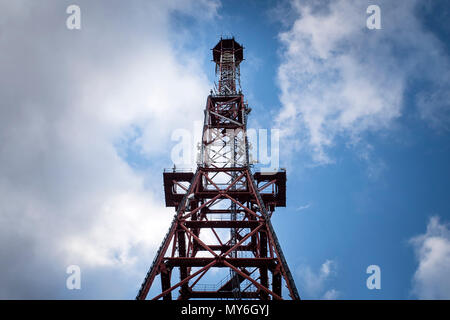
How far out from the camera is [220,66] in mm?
32250

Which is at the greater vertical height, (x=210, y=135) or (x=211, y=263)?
(x=210, y=135)

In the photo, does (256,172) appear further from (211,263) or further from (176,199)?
(211,263)

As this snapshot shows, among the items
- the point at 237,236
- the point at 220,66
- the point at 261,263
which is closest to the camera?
the point at 261,263

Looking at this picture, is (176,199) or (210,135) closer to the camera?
(176,199)

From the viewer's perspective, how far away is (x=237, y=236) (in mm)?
21156

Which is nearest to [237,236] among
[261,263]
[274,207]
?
[274,207]
